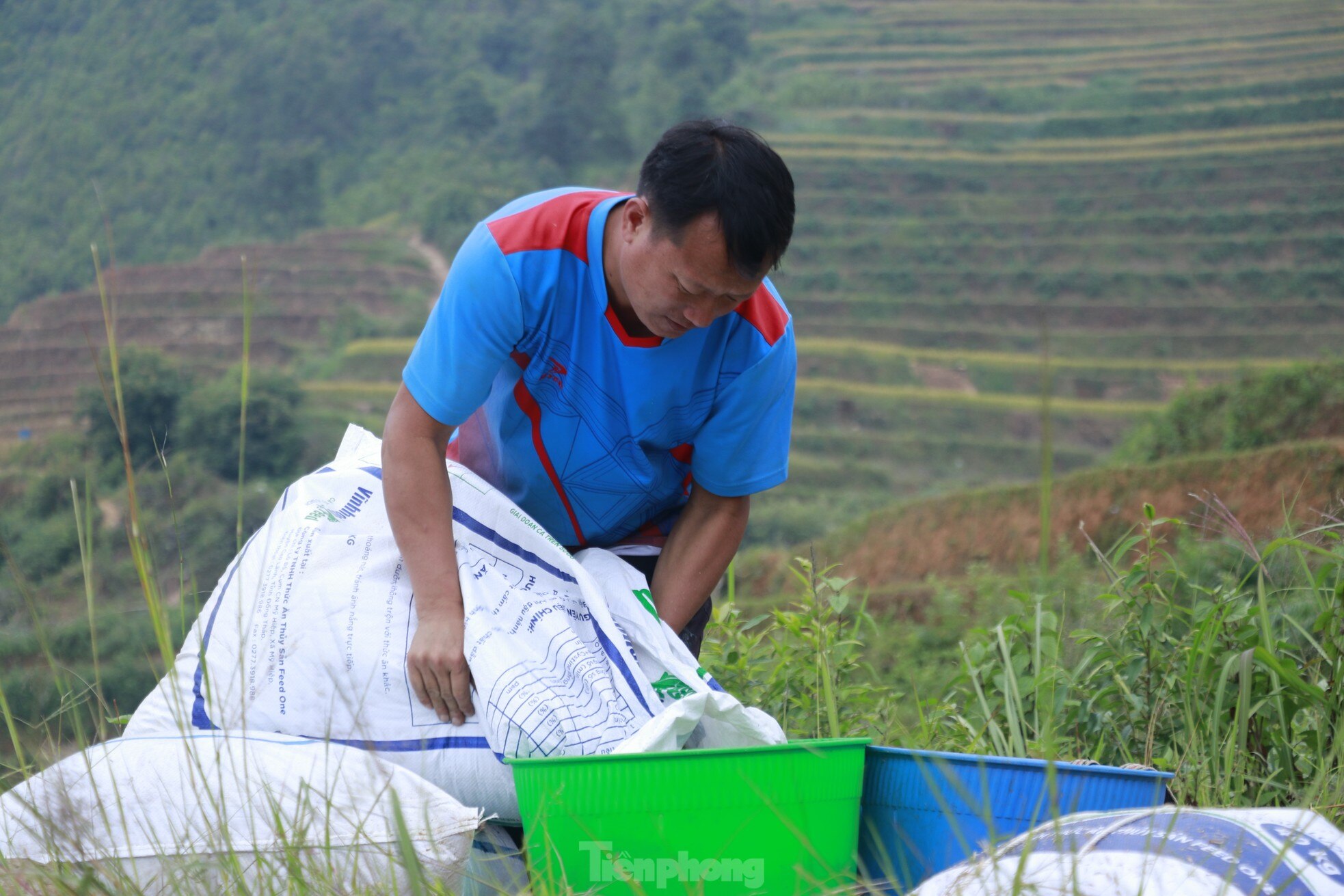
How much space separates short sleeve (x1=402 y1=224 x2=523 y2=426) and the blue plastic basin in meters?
0.65

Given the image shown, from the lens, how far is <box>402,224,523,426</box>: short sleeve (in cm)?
139

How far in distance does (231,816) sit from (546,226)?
0.76 meters

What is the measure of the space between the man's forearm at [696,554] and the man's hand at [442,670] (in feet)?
1.20

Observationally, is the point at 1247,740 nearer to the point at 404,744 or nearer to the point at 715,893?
the point at 715,893

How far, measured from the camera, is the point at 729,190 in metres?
1.26

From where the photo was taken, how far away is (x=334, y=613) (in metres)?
1.36

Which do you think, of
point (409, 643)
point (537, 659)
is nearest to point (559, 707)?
point (537, 659)

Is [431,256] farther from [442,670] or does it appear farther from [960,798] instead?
[960,798]

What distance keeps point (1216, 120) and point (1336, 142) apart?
12.9 feet

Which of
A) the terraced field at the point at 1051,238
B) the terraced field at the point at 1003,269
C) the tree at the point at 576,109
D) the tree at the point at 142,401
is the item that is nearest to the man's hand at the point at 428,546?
the tree at the point at 142,401

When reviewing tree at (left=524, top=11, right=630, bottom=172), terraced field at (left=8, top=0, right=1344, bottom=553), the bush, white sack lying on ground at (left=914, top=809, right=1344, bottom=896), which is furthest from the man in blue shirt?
tree at (left=524, top=11, right=630, bottom=172)

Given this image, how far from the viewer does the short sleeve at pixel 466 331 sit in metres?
1.39

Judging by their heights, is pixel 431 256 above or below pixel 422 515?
below

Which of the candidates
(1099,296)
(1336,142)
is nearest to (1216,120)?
(1336,142)
